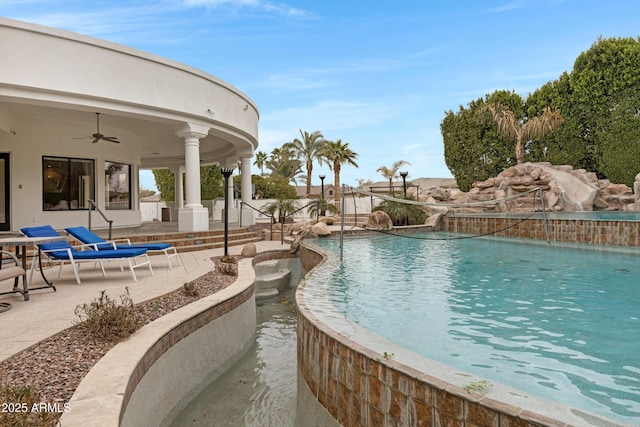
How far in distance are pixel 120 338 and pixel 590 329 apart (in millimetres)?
4458

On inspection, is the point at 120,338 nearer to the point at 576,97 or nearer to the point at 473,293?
the point at 473,293

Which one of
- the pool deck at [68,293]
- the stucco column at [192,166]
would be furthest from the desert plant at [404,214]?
the pool deck at [68,293]

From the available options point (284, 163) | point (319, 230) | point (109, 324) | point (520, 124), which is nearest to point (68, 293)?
point (109, 324)

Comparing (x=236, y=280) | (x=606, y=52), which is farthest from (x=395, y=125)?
(x=236, y=280)

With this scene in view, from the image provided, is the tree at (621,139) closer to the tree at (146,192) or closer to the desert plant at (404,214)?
the desert plant at (404,214)

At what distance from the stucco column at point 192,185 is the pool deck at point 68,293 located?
2.57m

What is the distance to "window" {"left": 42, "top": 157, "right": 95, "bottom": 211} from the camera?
11.9 meters

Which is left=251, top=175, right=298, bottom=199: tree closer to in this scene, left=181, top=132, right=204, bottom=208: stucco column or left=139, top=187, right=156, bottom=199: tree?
left=181, top=132, right=204, bottom=208: stucco column

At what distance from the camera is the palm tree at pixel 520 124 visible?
2694 cm

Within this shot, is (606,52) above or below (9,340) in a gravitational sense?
above

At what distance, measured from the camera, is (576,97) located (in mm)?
26766

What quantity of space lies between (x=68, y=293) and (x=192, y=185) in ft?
21.7

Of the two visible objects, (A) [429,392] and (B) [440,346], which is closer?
(A) [429,392]

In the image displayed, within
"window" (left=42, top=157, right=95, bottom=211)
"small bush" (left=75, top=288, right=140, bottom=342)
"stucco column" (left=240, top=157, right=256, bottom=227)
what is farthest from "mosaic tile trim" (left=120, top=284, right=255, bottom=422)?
"stucco column" (left=240, top=157, right=256, bottom=227)
